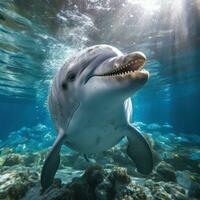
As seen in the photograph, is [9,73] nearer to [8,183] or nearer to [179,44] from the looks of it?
[179,44]

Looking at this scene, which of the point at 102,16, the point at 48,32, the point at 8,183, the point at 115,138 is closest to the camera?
the point at 115,138

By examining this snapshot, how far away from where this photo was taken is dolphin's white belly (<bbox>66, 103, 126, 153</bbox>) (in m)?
4.08

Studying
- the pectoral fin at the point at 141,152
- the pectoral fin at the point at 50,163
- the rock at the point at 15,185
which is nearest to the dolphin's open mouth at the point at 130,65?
the pectoral fin at the point at 50,163

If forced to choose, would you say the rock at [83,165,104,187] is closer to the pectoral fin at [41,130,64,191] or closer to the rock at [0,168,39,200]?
the pectoral fin at [41,130,64,191]

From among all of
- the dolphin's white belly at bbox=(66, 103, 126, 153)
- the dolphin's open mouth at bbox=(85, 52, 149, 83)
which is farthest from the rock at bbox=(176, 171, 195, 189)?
the dolphin's open mouth at bbox=(85, 52, 149, 83)

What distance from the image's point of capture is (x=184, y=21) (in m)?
15.0

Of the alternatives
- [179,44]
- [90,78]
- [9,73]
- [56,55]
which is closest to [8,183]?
[90,78]

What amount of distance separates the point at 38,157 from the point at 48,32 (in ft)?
25.9

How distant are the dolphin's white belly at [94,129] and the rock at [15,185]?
6.01 feet

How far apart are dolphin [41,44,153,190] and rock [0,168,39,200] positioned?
1474 mm

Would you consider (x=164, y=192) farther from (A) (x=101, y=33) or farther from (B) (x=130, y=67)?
(A) (x=101, y=33)

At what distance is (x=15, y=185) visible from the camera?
19.7ft

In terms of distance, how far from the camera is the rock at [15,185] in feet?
19.0

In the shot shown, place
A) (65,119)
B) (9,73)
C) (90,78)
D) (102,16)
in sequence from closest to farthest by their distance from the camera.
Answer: (90,78) → (65,119) → (102,16) → (9,73)
